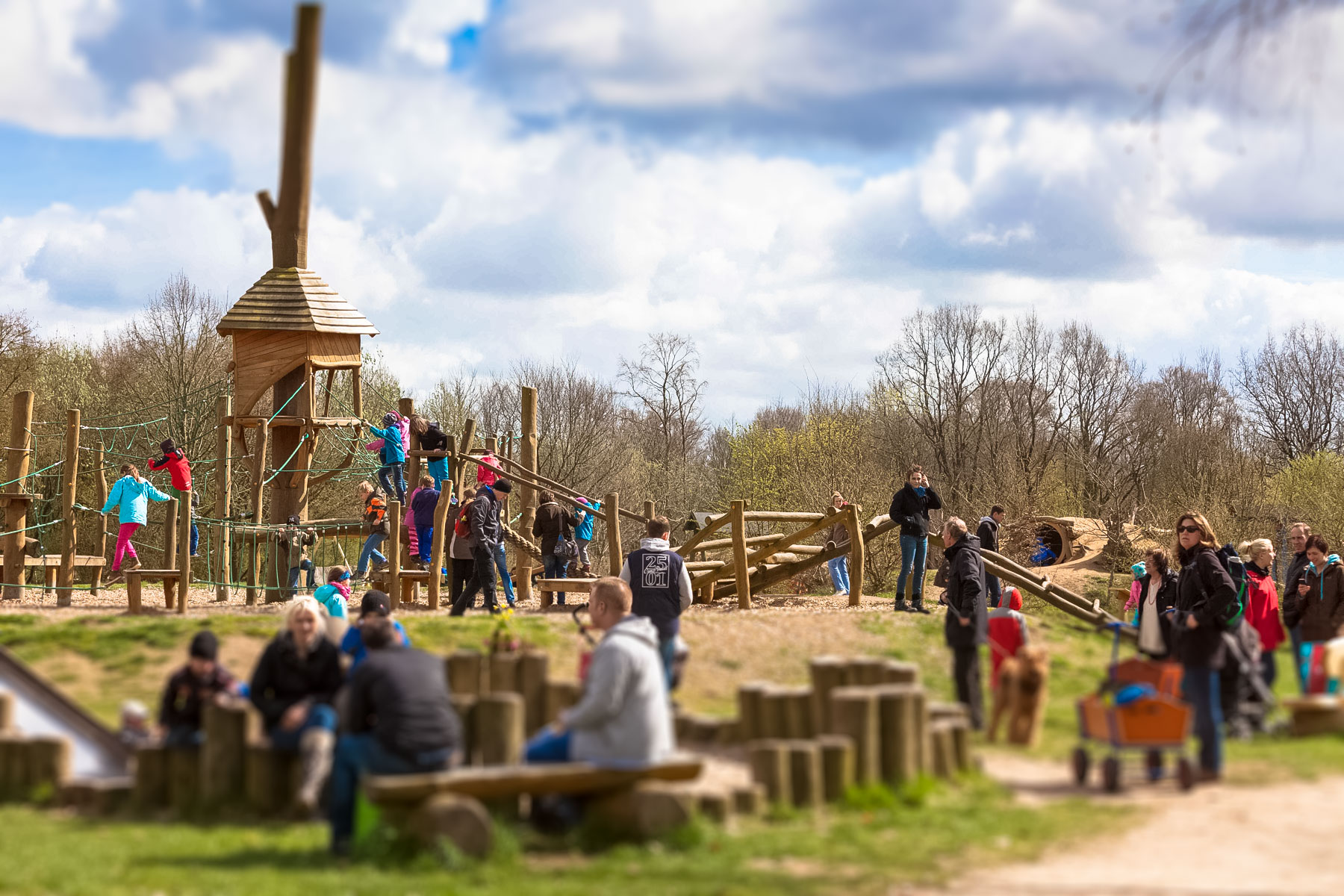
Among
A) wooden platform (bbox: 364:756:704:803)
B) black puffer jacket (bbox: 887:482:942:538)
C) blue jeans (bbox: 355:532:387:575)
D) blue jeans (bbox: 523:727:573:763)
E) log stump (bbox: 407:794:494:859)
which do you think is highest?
black puffer jacket (bbox: 887:482:942:538)

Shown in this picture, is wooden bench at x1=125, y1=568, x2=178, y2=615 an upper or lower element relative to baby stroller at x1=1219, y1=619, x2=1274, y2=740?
upper

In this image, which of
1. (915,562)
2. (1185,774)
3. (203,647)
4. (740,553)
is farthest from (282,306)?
(1185,774)

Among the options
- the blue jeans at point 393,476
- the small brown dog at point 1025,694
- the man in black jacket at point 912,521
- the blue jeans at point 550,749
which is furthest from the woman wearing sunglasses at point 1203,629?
the blue jeans at point 393,476

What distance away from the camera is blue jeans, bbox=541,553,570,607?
58.0 feet

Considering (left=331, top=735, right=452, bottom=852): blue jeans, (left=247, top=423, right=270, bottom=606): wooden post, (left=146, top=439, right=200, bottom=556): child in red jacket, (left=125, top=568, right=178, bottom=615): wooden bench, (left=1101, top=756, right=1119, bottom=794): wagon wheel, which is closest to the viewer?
(left=331, top=735, right=452, bottom=852): blue jeans

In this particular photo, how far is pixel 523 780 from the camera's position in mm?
6781

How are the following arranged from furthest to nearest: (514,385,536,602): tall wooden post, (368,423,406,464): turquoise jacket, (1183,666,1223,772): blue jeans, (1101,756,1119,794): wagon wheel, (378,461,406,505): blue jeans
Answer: (514,385,536,602): tall wooden post → (378,461,406,505): blue jeans → (368,423,406,464): turquoise jacket → (1183,666,1223,772): blue jeans → (1101,756,1119,794): wagon wheel

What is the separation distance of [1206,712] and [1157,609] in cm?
413

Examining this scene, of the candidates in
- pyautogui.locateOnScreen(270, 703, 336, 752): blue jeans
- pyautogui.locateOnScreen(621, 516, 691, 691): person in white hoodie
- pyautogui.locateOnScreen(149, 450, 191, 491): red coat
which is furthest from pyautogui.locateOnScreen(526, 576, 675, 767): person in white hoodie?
pyautogui.locateOnScreen(149, 450, 191, 491): red coat

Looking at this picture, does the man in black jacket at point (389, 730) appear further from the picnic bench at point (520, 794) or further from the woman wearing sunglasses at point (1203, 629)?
the woman wearing sunglasses at point (1203, 629)

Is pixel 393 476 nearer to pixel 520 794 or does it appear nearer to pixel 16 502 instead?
pixel 16 502

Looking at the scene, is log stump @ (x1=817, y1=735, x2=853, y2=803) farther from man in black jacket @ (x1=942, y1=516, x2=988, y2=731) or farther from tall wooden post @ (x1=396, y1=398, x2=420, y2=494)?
tall wooden post @ (x1=396, y1=398, x2=420, y2=494)

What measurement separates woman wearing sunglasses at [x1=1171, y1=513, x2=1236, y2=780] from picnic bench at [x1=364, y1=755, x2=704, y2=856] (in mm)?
3166

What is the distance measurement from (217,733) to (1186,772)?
5416 millimetres
